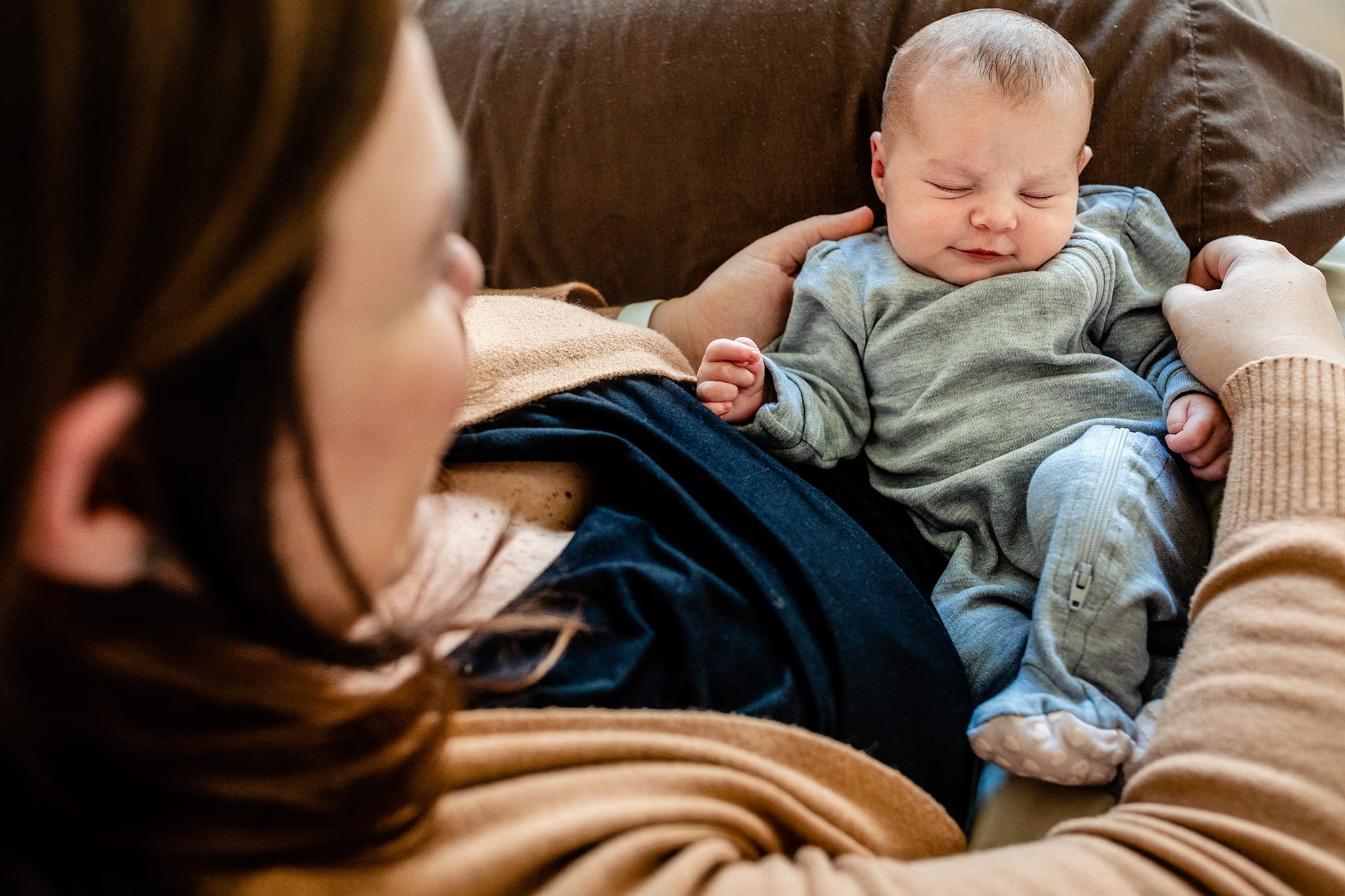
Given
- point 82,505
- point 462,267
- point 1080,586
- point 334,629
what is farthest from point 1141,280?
point 82,505

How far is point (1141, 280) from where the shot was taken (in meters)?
1.07

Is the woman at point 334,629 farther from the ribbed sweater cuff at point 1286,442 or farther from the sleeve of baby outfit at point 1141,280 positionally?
the sleeve of baby outfit at point 1141,280

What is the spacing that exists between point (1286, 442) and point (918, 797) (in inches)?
16.1

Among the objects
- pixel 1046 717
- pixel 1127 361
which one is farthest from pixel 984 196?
pixel 1046 717

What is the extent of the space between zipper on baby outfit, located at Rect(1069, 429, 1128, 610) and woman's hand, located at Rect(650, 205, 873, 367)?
461 millimetres

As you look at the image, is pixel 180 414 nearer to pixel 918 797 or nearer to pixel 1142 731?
pixel 918 797

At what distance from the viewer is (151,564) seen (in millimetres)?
460

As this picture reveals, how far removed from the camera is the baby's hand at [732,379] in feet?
3.23

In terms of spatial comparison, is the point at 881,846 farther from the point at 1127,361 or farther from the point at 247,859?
the point at 1127,361

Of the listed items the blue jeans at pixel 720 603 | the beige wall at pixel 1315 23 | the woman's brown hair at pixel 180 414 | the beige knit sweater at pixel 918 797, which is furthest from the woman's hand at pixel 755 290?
the beige wall at pixel 1315 23

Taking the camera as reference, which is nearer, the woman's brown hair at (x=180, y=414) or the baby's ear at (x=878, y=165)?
the woman's brown hair at (x=180, y=414)

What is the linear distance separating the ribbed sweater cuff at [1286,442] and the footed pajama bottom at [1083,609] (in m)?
0.10

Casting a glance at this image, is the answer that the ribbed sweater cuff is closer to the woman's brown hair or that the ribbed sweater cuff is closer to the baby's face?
the baby's face

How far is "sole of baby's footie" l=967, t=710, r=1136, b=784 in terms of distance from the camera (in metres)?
0.73
